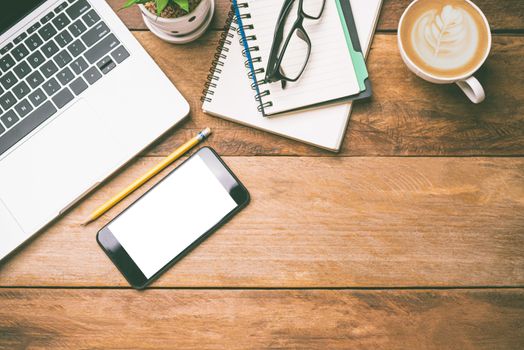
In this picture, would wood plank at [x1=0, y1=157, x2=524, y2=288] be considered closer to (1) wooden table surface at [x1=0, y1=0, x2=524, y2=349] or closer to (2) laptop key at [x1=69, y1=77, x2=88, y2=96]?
(1) wooden table surface at [x1=0, y1=0, x2=524, y2=349]

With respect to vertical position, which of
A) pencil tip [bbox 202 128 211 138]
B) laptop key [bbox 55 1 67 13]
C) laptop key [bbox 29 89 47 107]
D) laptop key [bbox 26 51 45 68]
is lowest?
pencil tip [bbox 202 128 211 138]

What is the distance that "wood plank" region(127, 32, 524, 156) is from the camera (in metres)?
0.69

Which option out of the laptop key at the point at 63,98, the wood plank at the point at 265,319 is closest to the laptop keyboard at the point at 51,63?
the laptop key at the point at 63,98

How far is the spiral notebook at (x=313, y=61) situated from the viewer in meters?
0.67

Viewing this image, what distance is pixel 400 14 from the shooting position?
2.33 ft

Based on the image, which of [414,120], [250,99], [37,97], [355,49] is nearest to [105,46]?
[37,97]

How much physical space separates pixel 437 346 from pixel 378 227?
193mm

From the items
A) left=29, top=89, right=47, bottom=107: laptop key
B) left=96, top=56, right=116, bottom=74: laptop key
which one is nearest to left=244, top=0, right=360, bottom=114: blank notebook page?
left=96, top=56, right=116, bottom=74: laptop key

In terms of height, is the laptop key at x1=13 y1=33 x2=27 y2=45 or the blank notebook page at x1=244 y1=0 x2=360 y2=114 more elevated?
the laptop key at x1=13 y1=33 x2=27 y2=45

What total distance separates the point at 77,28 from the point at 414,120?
521 mm

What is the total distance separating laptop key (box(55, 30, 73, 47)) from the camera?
0.67m

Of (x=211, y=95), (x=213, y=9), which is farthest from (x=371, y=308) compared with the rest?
(x=213, y=9)

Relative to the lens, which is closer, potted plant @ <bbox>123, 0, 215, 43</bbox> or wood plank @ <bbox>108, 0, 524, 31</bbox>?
potted plant @ <bbox>123, 0, 215, 43</bbox>

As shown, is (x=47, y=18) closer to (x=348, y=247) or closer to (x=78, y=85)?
(x=78, y=85)
